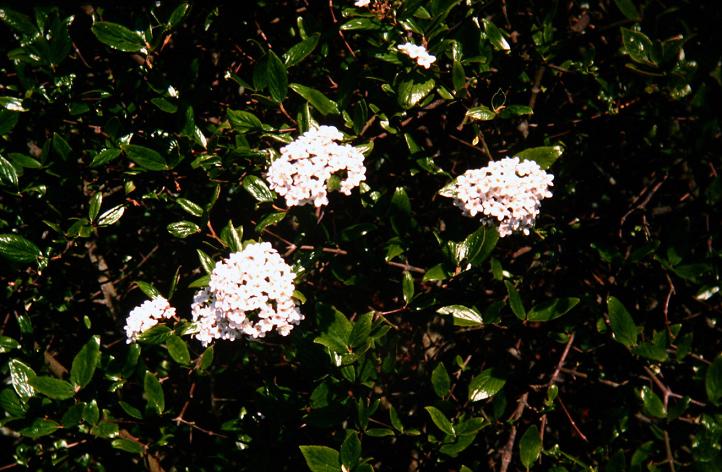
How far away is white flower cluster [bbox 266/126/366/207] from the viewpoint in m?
1.63

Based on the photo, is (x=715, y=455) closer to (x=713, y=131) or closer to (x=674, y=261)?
(x=674, y=261)

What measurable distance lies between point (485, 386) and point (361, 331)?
464 millimetres

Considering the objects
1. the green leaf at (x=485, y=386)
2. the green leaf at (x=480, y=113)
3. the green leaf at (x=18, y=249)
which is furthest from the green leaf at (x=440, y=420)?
the green leaf at (x=18, y=249)

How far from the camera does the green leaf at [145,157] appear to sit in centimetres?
182

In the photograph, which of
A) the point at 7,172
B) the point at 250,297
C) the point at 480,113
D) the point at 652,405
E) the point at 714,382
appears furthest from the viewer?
the point at 7,172

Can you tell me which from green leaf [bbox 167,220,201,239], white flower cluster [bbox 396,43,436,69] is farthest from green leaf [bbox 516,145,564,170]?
green leaf [bbox 167,220,201,239]

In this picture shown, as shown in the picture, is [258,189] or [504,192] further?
[258,189]

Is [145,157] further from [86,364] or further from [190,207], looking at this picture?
[86,364]

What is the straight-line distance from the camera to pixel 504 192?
1640 mm

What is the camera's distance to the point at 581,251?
2.09 metres

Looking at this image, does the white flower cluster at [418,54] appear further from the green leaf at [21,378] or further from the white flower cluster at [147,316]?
the green leaf at [21,378]

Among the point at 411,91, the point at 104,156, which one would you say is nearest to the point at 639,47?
the point at 411,91

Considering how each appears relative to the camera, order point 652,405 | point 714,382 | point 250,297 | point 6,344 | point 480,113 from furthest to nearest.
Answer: point 6,344
point 480,113
point 250,297
point 652,405
point 714,382

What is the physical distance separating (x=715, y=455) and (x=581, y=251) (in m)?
0.86
